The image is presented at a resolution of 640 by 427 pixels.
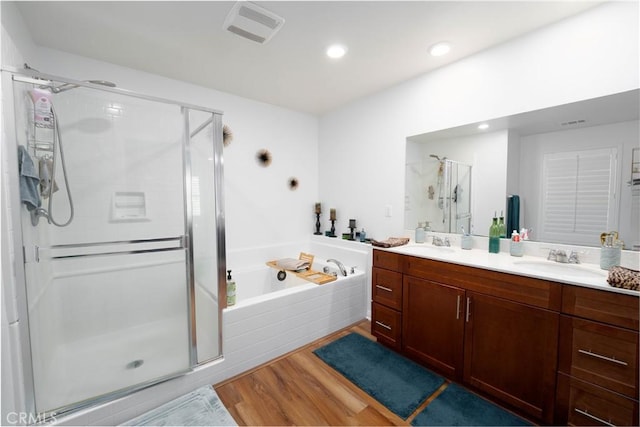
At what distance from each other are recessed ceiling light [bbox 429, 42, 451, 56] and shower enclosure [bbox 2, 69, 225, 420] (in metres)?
1.70

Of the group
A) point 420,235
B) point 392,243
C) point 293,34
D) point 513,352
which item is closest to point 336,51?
point 293,34

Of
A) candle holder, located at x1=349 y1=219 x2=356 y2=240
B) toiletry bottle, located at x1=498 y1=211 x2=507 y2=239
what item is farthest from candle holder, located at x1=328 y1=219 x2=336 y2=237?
toiletry bottle, located at x1=498 y1=211 x2=507 y2=239

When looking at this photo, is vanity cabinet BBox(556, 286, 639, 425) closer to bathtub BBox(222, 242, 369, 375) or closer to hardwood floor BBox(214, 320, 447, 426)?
hardwood floor BBox(214, 320, 447, 426)

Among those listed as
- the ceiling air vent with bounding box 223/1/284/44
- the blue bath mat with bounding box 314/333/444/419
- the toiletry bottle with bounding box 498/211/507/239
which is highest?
the ceiling air vent with bounding box 223/1/284/44

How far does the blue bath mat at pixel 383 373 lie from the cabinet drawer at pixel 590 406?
0.67m

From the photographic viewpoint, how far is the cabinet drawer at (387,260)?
208cm

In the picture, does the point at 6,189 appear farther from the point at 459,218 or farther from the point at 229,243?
the point at 459,218

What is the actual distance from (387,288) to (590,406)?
1228 mm

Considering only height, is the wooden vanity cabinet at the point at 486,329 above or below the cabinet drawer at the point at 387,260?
below

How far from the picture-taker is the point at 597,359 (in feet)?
4.03

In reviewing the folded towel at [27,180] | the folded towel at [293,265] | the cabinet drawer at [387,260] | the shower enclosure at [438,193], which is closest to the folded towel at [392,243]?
the cabinet drawer at [387,260]

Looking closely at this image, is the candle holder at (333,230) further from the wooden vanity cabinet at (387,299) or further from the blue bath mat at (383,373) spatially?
the blue bath mat at (383,373)

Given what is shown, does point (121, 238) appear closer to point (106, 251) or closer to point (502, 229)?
point (106, 251)

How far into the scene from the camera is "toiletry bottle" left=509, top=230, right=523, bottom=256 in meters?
1.85
